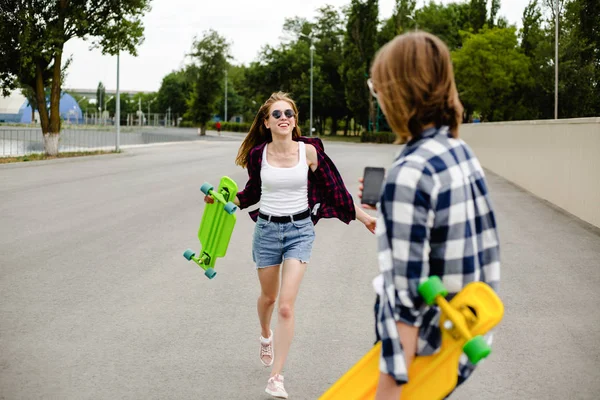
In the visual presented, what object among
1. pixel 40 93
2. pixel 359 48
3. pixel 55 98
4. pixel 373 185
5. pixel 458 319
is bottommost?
pixel 458 319

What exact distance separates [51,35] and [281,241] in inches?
1017

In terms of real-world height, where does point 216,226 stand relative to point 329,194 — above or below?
below

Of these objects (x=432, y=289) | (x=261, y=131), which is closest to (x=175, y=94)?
(x=261, y=131)

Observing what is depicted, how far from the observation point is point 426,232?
2258mm

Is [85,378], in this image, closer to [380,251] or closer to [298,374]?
[298,374]

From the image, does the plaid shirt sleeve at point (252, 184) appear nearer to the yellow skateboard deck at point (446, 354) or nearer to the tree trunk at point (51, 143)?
the yellow skateboard deck at point (446, 354)

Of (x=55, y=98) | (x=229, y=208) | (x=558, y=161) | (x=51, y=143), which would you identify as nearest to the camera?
(x=229, y=208)

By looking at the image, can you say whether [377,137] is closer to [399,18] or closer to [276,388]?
[399,18]

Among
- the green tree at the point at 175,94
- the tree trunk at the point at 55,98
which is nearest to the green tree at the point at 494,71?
the tree trunk at the point at 55,98

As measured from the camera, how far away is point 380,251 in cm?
236

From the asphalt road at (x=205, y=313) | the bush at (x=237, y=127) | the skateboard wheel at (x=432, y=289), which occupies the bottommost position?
the asphalt road at (x=205, y=313)

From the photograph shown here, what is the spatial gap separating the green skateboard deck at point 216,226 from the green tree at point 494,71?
191 feet

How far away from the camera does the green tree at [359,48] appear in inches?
2608

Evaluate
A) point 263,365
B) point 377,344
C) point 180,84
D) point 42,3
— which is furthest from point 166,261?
point 180,84
